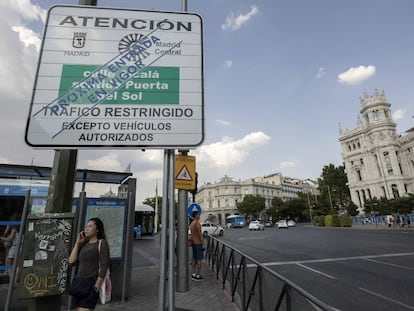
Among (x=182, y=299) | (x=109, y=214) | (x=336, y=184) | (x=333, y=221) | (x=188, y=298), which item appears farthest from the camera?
(x=336, y=184)

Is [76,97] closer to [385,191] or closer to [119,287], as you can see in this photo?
[119,287]

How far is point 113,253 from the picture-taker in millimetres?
5773

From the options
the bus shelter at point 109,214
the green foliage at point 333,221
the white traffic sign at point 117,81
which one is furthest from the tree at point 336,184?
the white traffic sign at point 117,81

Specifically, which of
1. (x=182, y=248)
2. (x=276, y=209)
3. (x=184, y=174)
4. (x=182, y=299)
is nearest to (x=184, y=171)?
(x=184, y=174)

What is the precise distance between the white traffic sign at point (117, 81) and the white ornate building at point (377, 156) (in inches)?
2787

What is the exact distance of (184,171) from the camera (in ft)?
19.6

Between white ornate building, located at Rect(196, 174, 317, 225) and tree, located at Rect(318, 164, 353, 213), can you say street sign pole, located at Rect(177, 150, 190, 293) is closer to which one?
tree, located at Rect(318, 164, 353, 213)

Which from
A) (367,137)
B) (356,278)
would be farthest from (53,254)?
(367,137)

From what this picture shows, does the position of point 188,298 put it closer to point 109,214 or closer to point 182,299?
point 182,299

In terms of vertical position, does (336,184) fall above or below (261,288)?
above

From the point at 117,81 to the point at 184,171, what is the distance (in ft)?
14.5

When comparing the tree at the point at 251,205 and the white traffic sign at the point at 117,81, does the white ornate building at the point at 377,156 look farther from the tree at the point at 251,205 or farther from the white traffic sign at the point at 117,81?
the white traffic sign at the point at 117,81

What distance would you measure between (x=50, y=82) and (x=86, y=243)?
2337mm

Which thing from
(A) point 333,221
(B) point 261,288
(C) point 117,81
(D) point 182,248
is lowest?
(B) point 261,288
